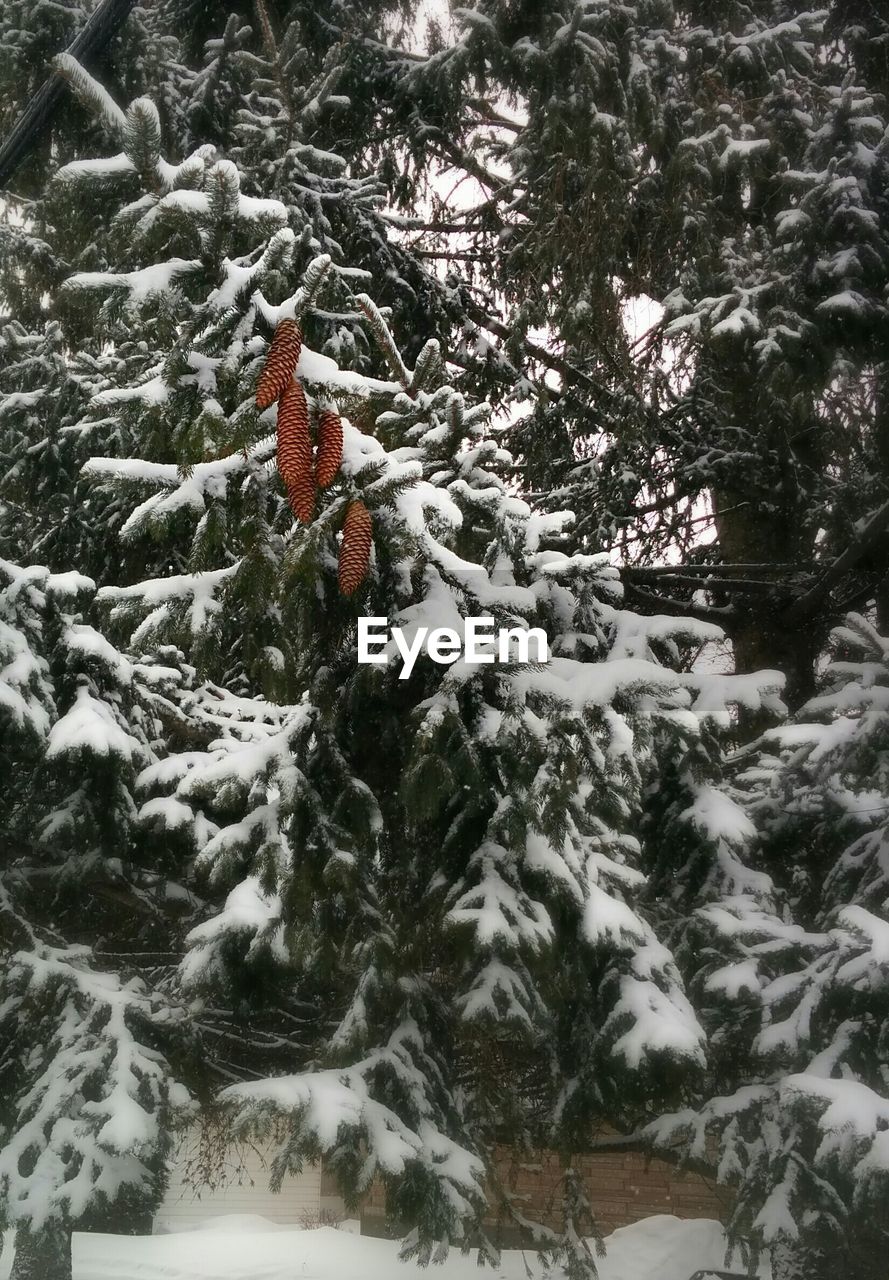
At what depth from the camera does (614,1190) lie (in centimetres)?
277

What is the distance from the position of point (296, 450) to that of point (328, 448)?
0.21ft

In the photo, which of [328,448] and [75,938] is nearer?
[328,448]

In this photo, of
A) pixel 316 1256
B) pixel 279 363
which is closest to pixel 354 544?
pixel 279 363

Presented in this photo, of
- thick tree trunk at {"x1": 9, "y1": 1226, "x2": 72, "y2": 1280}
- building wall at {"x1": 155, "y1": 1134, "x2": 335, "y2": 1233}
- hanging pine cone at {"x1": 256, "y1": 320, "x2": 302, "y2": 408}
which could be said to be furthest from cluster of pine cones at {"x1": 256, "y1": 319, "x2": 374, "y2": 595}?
thick tree trunk at {"x1": 9, "y1": 1226, "x2": 72, "y2": 1280}

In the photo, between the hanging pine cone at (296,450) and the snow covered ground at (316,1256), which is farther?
the snow covered ground at (316,1256)

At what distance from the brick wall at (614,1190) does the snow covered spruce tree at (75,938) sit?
855 mm

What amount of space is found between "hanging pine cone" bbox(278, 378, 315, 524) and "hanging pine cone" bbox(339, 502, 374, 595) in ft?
0.29

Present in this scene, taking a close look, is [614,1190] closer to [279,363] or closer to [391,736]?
[391,736]

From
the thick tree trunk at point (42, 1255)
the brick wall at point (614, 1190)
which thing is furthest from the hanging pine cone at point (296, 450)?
the thick tree trunk at point (42, 1255)

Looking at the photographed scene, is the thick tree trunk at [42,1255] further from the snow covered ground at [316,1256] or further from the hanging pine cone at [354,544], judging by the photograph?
the hanging pine cone at [354,544]

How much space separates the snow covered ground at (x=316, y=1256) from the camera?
2.27m

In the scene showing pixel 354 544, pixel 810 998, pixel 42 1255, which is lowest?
pixel 42 1255

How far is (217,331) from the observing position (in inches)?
54.5

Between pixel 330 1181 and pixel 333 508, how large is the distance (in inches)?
49.2
